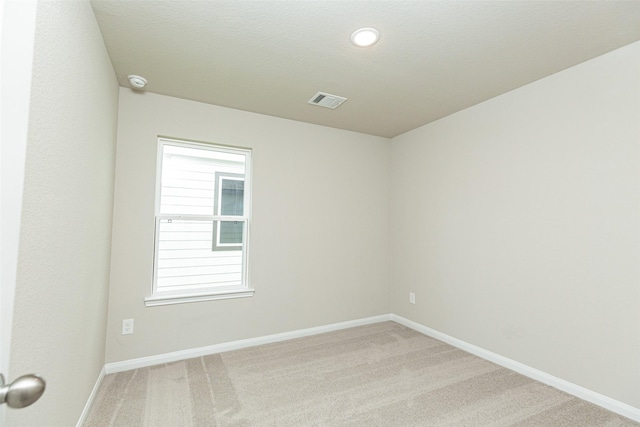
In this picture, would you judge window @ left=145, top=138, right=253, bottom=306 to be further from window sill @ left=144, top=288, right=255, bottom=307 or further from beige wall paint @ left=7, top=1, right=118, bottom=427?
beige wall paint @ left=7, top=1, right=118, bottom=427

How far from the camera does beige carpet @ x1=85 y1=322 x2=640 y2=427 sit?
1983 mm

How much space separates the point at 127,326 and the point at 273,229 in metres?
1.59

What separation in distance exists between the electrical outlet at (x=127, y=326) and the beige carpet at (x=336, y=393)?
0.33m

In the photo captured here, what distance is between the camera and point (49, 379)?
52.1 inches

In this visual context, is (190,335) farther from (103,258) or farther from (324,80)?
(324,80)

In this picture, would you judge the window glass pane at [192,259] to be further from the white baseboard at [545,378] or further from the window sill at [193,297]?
the white baseboard at [545,378]

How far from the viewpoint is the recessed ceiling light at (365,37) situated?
1909mm

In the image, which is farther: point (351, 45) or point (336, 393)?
point (336, 393)

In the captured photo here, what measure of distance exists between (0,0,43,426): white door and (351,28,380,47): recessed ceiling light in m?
1.66

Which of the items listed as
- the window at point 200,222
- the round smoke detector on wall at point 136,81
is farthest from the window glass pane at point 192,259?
the round smoke detector on wall at point 136,81

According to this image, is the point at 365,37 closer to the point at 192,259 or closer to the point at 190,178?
the point at 190,178

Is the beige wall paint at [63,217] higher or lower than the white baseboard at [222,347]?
higher

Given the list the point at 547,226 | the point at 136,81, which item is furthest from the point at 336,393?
the point at 136,81

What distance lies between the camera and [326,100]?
9.65 ft
